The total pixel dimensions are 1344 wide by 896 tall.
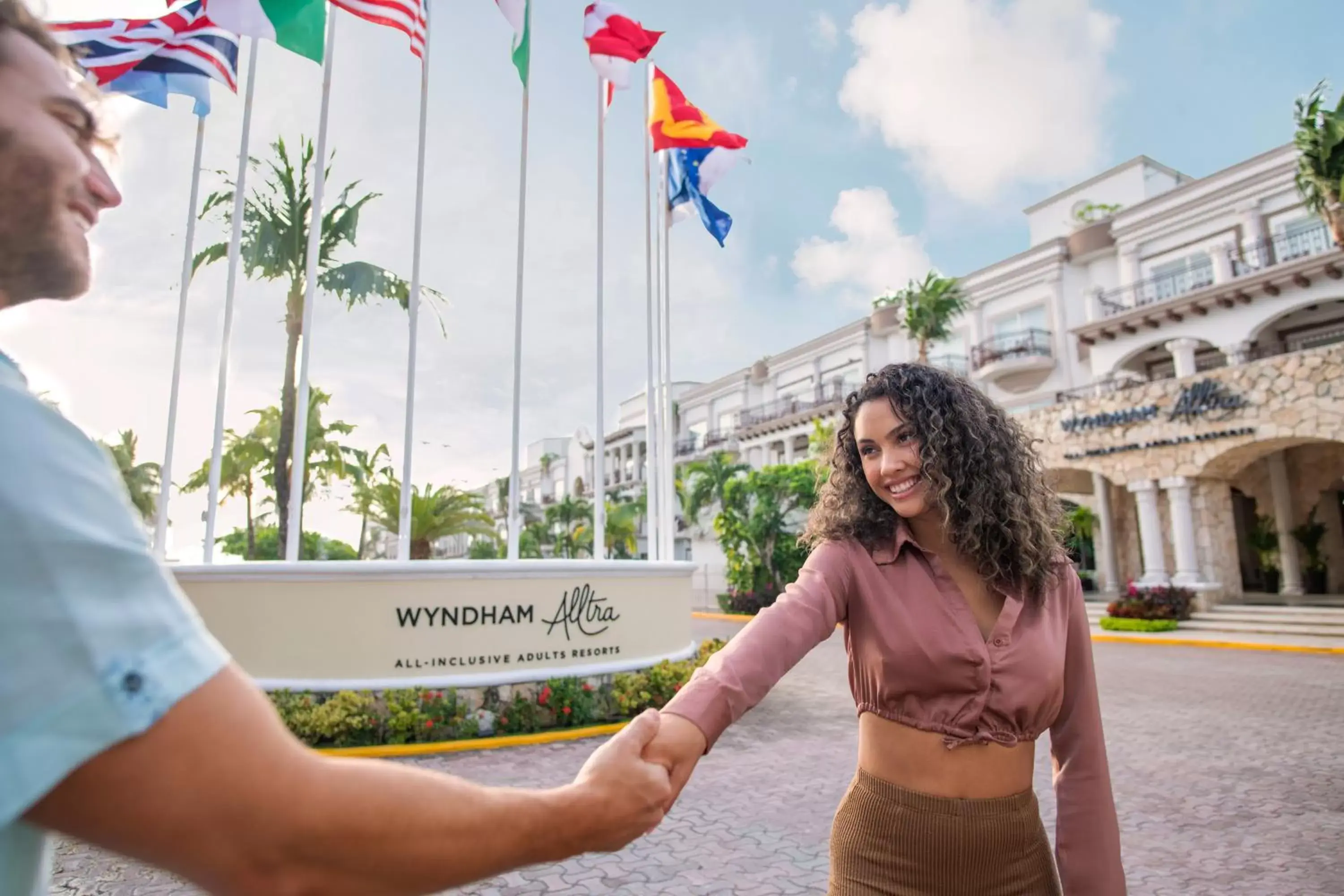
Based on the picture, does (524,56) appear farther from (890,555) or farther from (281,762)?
(281,762)

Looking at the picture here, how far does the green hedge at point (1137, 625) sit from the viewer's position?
18.2 metres

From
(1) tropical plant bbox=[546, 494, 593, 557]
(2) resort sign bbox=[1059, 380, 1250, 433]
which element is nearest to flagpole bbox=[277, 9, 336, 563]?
(2) resort sign bbox=[1059, 380, 1250, 433]

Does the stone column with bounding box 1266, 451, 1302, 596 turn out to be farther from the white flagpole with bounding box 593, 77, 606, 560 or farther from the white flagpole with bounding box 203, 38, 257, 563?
the white flagpole with bounding box 203, 38, 257, 563

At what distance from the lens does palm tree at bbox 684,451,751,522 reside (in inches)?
1231

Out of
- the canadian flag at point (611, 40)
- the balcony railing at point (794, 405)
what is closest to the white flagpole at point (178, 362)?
the canadian flag at point (611, 40)

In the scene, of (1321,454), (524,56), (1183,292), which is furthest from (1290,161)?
(524,56)

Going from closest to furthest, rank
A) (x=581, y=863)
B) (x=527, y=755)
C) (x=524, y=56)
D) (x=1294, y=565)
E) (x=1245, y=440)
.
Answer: (x=581, y=863), (x=527, y=755), (x=524, y=56), (x=1245, y=440), (x=1294, y=565)

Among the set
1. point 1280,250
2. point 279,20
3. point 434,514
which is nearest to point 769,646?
point 279,20

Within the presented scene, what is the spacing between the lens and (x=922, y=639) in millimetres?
1865

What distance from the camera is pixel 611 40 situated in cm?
1007

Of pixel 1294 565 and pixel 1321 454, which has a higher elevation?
pixel 1321 454

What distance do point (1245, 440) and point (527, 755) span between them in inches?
766

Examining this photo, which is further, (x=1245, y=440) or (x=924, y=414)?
(x=1245, y=440)

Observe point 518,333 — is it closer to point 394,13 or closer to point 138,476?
point 394,13
